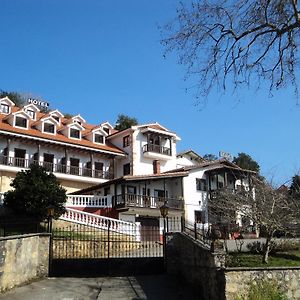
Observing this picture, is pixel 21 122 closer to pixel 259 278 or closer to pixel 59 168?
pixel 59 168

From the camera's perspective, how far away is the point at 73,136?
4325 centimetres

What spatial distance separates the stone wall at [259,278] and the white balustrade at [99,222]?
14969 mm

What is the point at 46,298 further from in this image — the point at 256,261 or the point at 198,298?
the point at 256,261

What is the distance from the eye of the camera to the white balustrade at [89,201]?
107ft

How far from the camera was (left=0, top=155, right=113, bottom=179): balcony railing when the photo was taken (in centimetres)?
3700

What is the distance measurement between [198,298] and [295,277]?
125 inches

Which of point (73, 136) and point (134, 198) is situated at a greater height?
point (73, 136)

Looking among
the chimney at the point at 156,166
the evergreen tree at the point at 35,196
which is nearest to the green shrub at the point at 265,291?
the evergreen tree at the point at 35,196

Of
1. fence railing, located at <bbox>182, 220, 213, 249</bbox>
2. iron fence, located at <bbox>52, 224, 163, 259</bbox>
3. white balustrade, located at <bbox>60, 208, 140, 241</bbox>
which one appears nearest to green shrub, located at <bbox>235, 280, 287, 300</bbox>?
fence railing, located at <bbox>182, 220, 213, 249</bbox>

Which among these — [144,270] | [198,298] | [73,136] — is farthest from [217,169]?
[198,298]

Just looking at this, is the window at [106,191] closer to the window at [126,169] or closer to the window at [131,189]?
the window at [131,189]

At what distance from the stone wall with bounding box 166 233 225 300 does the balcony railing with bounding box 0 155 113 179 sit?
20174 mm

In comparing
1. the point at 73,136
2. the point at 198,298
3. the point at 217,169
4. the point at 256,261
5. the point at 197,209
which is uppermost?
the point at 73,136

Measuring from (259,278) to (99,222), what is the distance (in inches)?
685
